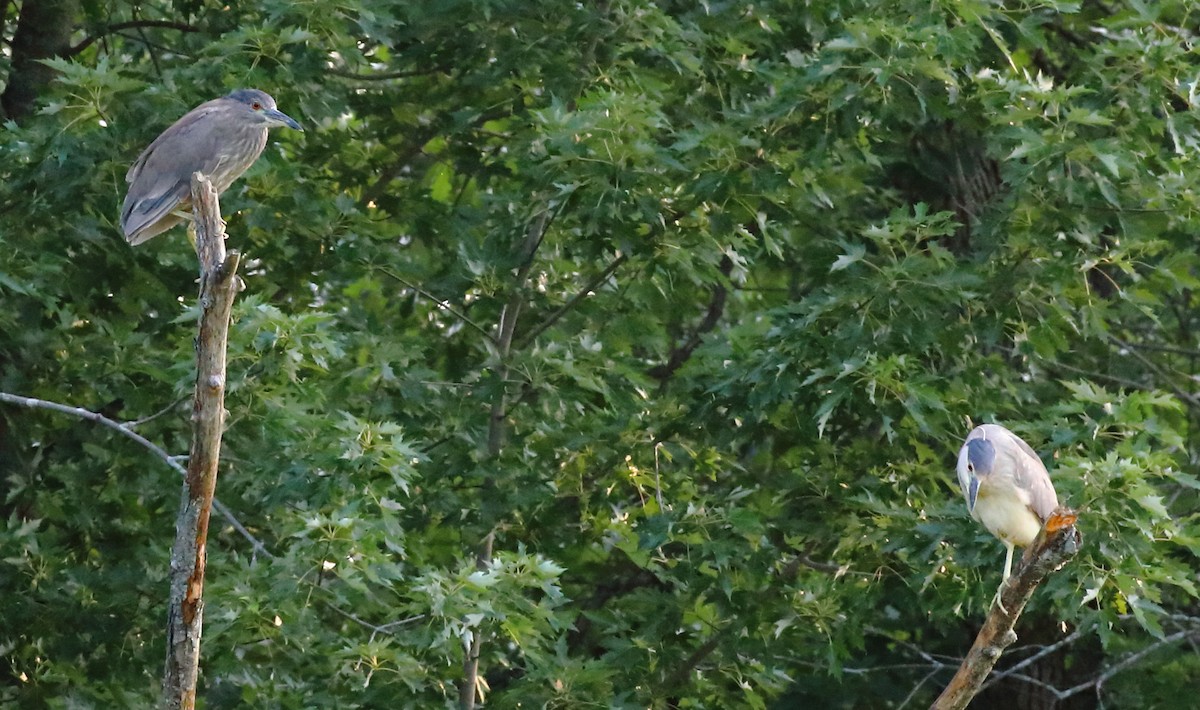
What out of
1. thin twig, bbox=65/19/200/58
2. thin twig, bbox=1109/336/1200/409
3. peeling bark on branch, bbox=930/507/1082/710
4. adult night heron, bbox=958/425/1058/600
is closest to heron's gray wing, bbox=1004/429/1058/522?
adult night heron, bbox=958/425/1058/600

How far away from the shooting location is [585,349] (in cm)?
601

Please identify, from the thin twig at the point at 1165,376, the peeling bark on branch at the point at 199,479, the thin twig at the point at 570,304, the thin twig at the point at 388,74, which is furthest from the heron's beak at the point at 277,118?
the thin twig at the point at 1165,376

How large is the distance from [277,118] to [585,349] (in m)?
1.41

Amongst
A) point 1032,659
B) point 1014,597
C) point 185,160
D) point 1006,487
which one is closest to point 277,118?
point 185,160

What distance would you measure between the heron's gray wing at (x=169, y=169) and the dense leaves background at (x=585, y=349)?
1.33ft

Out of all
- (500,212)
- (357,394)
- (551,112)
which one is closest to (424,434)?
(357,394)

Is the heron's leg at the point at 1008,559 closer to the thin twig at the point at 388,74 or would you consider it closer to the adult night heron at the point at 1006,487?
the adult night heron at the point at 1006,487

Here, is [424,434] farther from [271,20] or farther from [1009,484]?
[1009,484]

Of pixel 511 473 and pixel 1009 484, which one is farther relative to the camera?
pixel 511 473

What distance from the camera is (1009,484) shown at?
4254 millimetres

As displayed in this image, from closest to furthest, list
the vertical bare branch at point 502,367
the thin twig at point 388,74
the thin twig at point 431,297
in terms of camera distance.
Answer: the vertical bare branch at point 502,367 → the thin twig at point 431,297 → the thin twig at point 388,74

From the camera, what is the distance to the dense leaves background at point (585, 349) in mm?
5137

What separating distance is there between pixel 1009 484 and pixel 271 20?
3.07 metres

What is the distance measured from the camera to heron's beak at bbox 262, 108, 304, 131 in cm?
539
